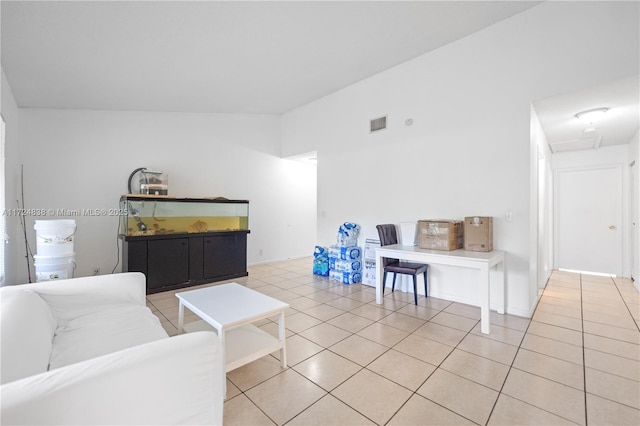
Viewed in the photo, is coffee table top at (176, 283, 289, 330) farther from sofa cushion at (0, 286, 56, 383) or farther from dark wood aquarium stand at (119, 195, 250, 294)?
dark wood aquarium stand at (119, 195, 250, 294)

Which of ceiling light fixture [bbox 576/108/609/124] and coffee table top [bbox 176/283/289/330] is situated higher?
ceiling light fixture [bbox 576/108/609/124]

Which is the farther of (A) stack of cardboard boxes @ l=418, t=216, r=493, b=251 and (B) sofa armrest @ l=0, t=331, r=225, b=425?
(A) stack of cardboard boxes @ l=418, t=216, r=493, b=251

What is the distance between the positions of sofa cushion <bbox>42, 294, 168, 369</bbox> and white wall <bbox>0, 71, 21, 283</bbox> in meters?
2.47

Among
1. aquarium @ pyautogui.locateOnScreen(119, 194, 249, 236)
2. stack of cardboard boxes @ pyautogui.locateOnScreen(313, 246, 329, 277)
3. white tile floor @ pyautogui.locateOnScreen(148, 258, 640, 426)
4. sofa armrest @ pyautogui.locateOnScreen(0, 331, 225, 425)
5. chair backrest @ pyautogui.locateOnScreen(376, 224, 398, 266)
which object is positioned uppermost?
aquarium @ pyautogui.locateOnScreen(119, 194, 249, 236)

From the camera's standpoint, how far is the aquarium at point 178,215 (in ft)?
13.5

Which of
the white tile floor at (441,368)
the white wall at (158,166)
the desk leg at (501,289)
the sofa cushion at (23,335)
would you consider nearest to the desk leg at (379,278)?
the white tile floor at (441,368)

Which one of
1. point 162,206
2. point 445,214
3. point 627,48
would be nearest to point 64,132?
point 162,206

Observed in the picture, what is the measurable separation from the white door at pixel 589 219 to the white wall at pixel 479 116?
9.01 feet

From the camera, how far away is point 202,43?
3.14 m

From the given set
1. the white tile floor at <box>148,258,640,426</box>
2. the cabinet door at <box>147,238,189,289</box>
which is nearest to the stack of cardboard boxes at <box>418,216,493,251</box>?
the white tile floor at <box>148,258,640,426</box>

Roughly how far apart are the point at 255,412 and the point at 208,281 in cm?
329

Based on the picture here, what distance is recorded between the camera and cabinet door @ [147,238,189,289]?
408 centimetres

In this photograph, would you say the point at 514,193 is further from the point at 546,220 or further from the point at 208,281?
the point at 208,281

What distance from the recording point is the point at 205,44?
3.17 m
